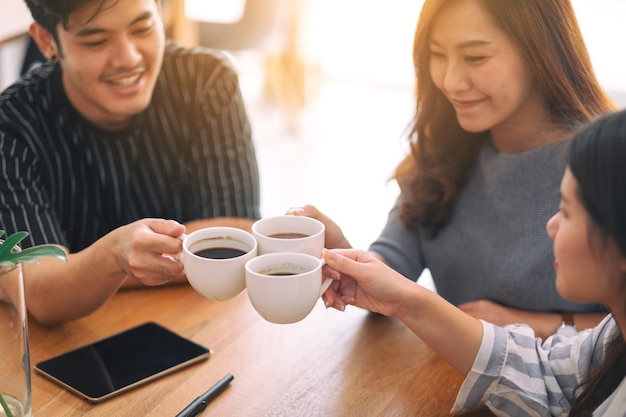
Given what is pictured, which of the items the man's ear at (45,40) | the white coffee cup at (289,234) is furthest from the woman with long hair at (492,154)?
the man's ear at (45,40)

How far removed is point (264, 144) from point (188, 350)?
3.38 m

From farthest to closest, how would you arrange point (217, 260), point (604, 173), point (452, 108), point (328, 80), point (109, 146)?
1. point (328, 80)
2. point (109, 146)
3. point (452, 108)
4. point (217, 260)
5. point (604, 173)

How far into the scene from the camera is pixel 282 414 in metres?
1.03

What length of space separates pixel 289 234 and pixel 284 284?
0.20 metres

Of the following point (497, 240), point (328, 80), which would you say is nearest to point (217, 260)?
point (497, 240)

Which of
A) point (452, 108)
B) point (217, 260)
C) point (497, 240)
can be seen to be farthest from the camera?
point (452, 108)

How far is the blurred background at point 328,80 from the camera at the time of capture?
12.4 ft

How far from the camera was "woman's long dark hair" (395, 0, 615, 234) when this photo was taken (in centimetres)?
133

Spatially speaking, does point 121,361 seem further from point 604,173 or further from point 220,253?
point 604,173

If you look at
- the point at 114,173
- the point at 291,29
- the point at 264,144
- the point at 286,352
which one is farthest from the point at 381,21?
the point at 286,352

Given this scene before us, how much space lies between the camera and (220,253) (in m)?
1.03

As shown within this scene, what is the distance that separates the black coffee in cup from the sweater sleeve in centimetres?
37

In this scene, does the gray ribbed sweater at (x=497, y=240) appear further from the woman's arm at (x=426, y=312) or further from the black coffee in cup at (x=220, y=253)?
the black coffee in cup at (x=220, y=253)

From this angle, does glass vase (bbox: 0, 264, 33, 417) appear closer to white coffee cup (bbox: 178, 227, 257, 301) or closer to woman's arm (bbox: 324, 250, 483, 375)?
white coffee cup (bbox: 178, 227, 257, 301)
